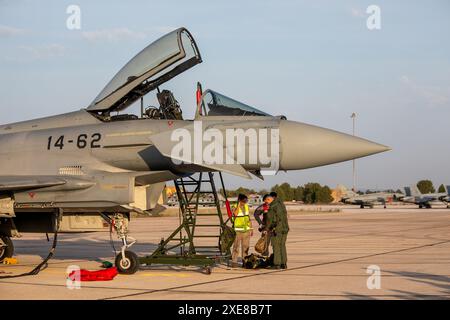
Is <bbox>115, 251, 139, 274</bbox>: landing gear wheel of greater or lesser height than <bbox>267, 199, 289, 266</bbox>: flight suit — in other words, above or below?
below

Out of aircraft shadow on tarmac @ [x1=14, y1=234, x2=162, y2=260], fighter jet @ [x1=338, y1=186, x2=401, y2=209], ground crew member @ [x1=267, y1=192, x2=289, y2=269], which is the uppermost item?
fighter jet @ [x1=338, y1=186, x2=401, y2=209]

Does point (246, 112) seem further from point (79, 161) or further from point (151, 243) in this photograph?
point (151, 243)

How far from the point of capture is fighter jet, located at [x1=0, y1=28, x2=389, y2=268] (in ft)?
38.8

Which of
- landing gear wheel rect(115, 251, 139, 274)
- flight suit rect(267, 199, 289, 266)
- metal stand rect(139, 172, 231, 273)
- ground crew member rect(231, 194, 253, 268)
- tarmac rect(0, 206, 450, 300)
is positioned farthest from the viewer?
ground crew member rect(231, 194, 253, 268)

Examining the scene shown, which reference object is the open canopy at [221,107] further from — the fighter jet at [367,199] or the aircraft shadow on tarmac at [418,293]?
the fighter jet at [367,199]

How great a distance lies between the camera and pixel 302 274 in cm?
1266

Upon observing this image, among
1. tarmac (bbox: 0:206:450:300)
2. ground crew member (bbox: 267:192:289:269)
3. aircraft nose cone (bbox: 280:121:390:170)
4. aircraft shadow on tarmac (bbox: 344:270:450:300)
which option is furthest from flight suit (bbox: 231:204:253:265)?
aircraft shadow on tarmac (bbox: 344:270:450:300)

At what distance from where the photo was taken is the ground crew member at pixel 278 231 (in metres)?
13.6

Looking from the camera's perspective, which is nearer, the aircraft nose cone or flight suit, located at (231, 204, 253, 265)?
the aircraft nose cone

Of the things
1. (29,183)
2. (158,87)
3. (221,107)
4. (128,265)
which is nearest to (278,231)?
(221,107)

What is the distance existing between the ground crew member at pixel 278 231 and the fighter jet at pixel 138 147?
1.46 m

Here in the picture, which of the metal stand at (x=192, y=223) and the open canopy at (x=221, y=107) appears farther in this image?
the metal stand at (x=192, y=223)

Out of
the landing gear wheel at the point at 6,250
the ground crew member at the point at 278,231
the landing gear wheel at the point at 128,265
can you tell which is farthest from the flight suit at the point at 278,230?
the landing gear wheel at the point at 6,250

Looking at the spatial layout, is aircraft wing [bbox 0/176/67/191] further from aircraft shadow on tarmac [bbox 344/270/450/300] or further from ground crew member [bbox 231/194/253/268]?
aircraft shadow on tarmac [bbox 344/270/450/300]
